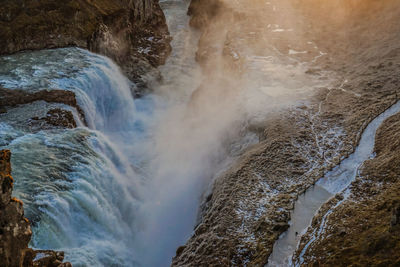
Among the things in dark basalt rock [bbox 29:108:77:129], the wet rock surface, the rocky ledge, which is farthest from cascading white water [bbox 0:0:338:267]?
the wet rock surface

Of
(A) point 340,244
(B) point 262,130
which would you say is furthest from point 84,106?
(A) point 340,244

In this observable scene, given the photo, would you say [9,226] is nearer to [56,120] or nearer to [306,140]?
[56,120]

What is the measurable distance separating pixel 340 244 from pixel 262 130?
800 cm

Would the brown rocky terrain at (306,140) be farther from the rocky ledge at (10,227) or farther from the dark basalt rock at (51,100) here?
the dark basalt rock at (51,100)

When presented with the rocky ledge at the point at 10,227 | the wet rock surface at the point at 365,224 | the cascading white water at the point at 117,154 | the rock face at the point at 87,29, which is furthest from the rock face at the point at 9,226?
the rock face at the point at 87,29

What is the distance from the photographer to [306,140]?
15.1 m

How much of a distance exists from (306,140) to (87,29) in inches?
587

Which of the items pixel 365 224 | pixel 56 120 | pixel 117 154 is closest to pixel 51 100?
pixel 56 120

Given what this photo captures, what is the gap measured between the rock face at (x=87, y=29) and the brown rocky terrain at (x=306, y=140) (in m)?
5.06

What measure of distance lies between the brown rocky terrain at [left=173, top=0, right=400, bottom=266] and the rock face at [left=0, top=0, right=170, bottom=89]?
5061 mm

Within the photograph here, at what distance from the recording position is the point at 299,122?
16672 millimetres

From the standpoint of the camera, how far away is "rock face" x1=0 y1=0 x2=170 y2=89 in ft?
64.6

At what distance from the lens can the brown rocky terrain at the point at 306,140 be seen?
10.2m

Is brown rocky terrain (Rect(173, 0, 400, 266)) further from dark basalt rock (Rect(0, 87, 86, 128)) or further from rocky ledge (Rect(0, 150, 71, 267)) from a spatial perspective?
dark basalt rock (Rect(0, 87, 86, 128))
